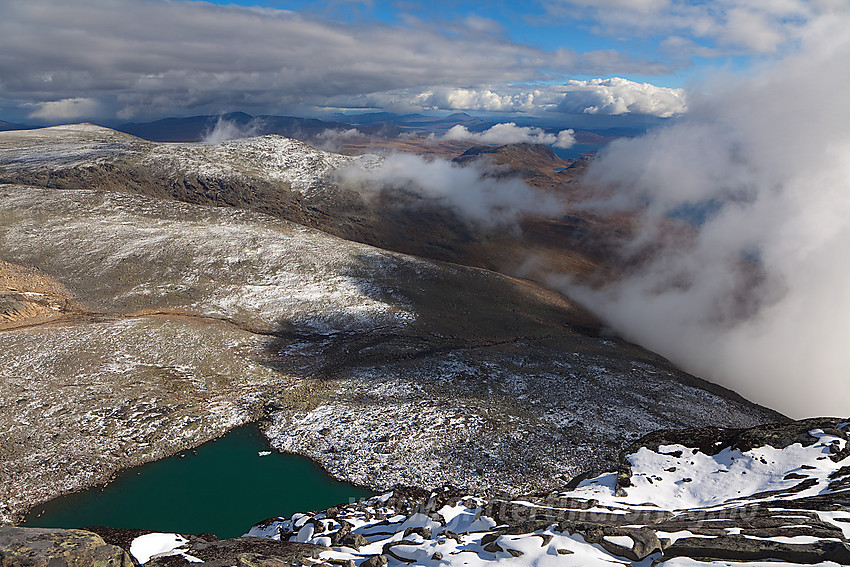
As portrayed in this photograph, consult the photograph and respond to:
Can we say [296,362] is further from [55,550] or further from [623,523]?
[623,523]

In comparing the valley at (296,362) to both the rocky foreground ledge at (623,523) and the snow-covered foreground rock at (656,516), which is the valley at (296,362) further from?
the rocky foreground ledge at (623,523)

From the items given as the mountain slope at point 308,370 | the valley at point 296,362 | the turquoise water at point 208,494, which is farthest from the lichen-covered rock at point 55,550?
the mountain slope at point 308,370

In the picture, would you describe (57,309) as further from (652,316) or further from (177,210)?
(652,316)

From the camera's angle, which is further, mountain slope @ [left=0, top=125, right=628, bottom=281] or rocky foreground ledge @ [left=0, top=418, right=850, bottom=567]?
mountain slope @ [left=0, top=125, right=628, bottom=281]

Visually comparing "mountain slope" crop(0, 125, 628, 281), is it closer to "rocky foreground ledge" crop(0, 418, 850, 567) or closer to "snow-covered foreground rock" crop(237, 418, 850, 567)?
"snow-covered foreground rock" crop(237, 418, 850, 567)

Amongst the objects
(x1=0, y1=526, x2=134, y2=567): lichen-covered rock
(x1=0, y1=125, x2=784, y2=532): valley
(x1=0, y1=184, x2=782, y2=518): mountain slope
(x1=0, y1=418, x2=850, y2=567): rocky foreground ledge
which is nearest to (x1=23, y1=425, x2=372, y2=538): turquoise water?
(x1=0, y1=184, x2=782, y2=518): mountain slope

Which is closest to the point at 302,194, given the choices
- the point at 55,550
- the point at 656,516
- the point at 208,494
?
the point at 208,494

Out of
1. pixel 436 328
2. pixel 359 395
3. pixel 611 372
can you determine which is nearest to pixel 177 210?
pixel 436 328

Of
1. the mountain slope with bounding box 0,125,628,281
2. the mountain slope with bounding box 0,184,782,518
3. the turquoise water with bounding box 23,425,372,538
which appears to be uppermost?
the mountain slope with bounding box 0,125,628,281
